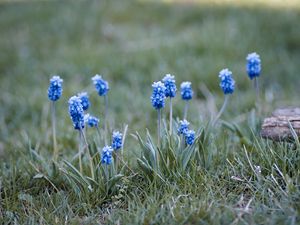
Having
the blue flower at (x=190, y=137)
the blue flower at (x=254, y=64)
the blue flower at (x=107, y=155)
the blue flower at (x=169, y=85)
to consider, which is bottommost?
the blue flower at (x=107, y=155)

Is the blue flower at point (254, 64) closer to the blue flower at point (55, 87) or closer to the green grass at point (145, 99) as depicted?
the green grass at point (145, 99)

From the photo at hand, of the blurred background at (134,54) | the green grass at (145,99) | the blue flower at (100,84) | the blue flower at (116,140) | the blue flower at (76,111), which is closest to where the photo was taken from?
the green grass at (145,99)

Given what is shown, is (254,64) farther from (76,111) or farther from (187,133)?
(76,111)

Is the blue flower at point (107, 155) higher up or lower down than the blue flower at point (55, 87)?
lower down

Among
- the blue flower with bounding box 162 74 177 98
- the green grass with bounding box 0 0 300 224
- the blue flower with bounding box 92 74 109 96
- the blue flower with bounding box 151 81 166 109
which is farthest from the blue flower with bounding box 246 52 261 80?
the blue flower with bounding box 92 74 109 96

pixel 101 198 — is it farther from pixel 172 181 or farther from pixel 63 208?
pixel 172 181

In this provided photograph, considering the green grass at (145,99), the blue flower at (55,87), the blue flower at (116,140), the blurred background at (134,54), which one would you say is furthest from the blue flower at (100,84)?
the blurred background at (134,54)

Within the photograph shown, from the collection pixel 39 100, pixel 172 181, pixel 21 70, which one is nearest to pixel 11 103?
pixel 39 100
